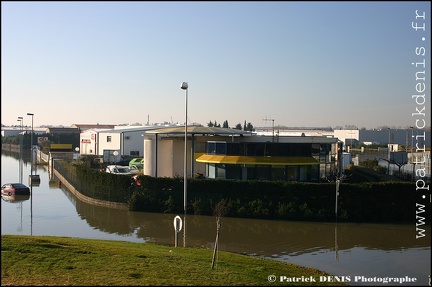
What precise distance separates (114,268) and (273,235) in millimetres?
12259

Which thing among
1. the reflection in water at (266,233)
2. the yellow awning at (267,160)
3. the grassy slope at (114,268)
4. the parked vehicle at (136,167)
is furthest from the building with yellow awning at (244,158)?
the grassy slope at (114,268)

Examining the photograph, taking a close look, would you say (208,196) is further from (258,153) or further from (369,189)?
(369,189)

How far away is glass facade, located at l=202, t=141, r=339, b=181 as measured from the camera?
28.6m

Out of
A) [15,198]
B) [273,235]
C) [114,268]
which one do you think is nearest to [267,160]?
[273,235]

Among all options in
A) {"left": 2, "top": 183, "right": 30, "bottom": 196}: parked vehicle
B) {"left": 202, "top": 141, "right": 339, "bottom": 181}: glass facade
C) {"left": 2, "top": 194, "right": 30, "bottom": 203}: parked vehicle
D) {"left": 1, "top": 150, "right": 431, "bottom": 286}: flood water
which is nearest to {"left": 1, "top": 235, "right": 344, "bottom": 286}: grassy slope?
{"left": 1, "top": 150, "right": 431, "bottom": 286}: flood water

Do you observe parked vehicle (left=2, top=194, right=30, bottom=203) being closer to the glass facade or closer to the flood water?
the flood water

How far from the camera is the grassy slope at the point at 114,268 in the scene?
9.72 meters

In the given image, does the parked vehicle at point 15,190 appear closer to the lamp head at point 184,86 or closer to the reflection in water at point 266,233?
the reflection in water at point 266,233

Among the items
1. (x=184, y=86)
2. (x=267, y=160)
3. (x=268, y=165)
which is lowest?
(x=268, y=165)

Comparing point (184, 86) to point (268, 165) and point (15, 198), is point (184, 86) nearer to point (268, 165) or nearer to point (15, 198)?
point (268, 165)

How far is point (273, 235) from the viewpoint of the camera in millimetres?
22062

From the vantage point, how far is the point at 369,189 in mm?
24203

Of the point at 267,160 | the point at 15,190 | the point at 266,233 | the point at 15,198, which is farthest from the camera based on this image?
the point at 15,190

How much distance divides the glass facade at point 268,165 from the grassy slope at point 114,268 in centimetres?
1463
